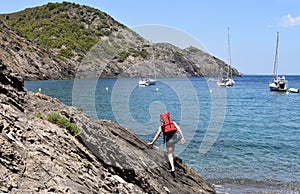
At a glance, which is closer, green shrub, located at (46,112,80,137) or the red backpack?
green shrub, located at (46,112,80,137)

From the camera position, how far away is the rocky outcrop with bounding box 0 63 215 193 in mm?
7227

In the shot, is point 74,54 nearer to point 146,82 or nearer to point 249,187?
point 146,82

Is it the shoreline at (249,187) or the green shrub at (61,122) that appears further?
the shoreline at (249,187)

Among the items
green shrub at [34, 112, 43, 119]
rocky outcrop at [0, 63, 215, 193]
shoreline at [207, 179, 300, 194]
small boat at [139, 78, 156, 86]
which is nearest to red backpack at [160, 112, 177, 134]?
rocky outcrop at [0, 63, 215, 193]

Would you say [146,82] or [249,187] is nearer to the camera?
[249,187]

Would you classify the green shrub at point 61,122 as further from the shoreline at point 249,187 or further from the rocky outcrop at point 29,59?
the rocky outcrop at point 29,59

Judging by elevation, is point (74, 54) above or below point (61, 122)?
above

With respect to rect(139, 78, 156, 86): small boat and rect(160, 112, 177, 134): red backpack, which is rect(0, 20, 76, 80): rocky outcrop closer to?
rect(139, 78, 156, 86): small boat

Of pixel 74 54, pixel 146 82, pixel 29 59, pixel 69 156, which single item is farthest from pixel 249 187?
pixel 74 54

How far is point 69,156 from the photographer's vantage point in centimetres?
895

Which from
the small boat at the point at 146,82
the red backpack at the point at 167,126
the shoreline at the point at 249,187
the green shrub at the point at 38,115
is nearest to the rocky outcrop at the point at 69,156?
the green shrub at the point at 38,115

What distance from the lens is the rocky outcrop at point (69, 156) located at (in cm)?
→ 723

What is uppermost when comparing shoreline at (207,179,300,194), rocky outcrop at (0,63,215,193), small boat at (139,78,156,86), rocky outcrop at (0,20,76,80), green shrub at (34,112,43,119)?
rocky outcrop at (0,20,76,80)

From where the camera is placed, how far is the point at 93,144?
413 inches
